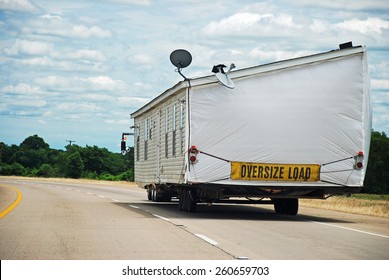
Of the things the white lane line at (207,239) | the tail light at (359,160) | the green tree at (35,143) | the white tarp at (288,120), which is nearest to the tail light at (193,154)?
the white tarp at (288,120)

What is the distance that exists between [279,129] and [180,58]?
3646 mm

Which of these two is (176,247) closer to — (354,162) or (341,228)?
(341,228)

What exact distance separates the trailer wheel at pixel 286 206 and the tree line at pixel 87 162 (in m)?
65.6

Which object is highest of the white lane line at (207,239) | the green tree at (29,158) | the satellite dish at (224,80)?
the green tree at (29,158)

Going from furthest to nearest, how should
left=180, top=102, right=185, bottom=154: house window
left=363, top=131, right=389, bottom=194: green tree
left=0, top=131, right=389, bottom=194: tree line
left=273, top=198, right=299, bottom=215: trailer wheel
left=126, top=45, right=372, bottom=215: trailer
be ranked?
1. left=0, top=131, right=389, bottom=194: tree line
2. left=363, top=131, right=389, bottom=194: green tree
3. left=273, top=198, right=299, bottom=215: trailer wheel
4. left=180, top=102, right=185, bottom=154: house window
5. left=126, top=45, right=372, bottom=215: trailer

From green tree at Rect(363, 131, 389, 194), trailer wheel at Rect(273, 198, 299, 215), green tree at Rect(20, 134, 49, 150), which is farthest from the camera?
green tree at Rect(20, 134, 49, 150)

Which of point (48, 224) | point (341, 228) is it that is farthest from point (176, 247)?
point (341, 228)

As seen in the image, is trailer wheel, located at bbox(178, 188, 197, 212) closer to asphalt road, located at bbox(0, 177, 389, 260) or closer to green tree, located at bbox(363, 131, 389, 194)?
asphalt road, located at bbox(0, 177, 389, 260)

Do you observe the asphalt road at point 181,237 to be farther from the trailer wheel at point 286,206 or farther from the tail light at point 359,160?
the trailer wheel at point 286,206

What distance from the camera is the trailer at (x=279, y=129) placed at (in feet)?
64.7

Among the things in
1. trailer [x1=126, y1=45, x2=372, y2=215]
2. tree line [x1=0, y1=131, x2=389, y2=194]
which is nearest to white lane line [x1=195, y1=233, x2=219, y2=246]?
trailer [x1=126, y1=45, x2=372, y2=215]

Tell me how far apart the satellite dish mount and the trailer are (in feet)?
3.16

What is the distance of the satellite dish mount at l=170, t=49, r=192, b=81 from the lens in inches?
838

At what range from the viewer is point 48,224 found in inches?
648
